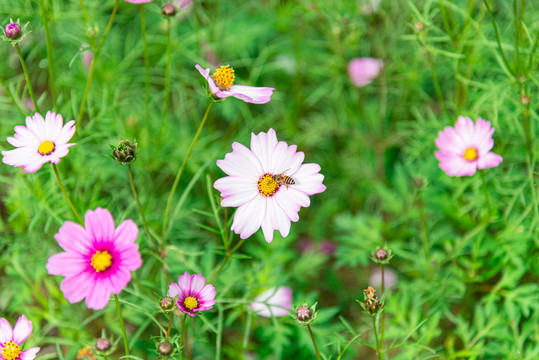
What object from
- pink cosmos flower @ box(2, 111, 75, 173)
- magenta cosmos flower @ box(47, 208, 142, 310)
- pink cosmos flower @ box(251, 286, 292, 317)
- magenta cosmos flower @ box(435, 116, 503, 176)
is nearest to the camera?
magenta cosmos flower @ box(47, 208, 142, 310)

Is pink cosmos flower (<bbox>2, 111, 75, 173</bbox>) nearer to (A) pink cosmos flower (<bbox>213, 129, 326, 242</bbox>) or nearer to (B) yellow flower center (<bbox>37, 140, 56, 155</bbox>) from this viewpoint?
(B) yellow flower center (<bbox>37, 140, 56, 155</bbox>)

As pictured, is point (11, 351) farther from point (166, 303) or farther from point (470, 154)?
point (470, 154)

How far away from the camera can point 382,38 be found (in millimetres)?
1761

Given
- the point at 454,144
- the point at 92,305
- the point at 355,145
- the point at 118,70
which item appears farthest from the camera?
the point at 355,145

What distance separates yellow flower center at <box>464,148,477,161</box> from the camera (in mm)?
1132

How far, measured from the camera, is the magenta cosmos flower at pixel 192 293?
840mm

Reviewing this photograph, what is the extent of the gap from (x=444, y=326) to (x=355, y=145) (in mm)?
675

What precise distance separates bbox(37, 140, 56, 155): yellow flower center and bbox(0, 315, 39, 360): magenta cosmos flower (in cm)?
30

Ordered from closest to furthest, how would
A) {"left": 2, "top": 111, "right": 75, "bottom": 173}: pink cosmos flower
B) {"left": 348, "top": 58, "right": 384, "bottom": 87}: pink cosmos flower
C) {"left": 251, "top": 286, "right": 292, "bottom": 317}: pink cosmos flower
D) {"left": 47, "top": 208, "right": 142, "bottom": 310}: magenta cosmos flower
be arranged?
{"left": 47, "top": 208, "right": 142, "bottom": 310}: magenta cosmos flower < {"left": 2, "top": 111, "right": 75, "bottom": 173}: pink cosmos flower < {"left": 251, "top": 286, "right": 292, "bottom": 317}: pink cosmos flower < {"left": 348, "top": 58, "right": 384, "bottom": 87}: pink cosmos flower

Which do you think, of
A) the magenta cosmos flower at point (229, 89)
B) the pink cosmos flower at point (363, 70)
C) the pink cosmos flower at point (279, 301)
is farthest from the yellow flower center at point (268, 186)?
the pink cosmos flower at point (363, 70)

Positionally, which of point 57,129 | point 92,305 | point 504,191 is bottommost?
point 504,191

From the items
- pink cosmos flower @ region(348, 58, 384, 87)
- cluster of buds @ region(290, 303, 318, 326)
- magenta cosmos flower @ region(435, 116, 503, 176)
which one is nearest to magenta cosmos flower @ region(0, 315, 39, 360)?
cluster of buds @ region(290, 303, 318, 326)

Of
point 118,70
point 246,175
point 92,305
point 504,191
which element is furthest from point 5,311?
point 504,191

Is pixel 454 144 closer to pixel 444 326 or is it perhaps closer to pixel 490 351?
pixel 490 351
